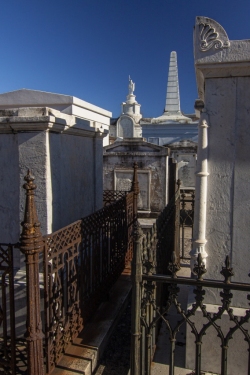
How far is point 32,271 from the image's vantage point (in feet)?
7.29

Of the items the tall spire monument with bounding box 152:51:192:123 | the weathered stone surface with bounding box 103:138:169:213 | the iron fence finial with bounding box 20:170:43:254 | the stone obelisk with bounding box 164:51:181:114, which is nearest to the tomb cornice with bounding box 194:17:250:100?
the iron fence finial with bounding box 20:170:43:254

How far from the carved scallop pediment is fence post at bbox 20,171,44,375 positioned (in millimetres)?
1693

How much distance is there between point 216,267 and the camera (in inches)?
109

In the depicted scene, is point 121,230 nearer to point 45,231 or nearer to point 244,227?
point 45,231

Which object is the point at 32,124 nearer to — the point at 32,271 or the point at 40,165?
the point at 40,165

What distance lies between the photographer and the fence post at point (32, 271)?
7.13 ft

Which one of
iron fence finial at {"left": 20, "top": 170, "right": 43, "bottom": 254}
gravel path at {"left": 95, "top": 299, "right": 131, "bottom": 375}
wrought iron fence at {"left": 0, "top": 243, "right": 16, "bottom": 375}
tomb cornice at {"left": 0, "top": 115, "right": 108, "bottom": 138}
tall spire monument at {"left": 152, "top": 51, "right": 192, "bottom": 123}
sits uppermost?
tall spire monument at {"left": 152, "top": 51, "right": 192, "bottom": 123}

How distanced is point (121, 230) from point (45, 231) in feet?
6.10

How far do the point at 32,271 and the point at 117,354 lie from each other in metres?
1.51

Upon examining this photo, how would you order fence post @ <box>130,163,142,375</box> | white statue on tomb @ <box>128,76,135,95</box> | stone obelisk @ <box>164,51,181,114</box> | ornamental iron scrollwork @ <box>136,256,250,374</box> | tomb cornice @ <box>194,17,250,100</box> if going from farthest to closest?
white statue on tomb @ <box>128,76,135,95</box>, stone obelisk @ <box>164,51,181,114</box>, tomb cornice @ <box>194,17,250,100</box>, fence post @ <box>130,163,142,375</box>, ornamental iron scrollwork @ <box>136,256,250,374</box>

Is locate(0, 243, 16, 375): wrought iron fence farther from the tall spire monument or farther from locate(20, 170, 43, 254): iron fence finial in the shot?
the tall spire monument

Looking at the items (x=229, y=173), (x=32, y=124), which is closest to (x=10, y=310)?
(x=32, y=124)

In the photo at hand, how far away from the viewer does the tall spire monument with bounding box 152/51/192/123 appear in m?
21.8

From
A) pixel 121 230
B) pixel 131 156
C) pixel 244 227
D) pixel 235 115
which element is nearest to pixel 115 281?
pixel 121 230
